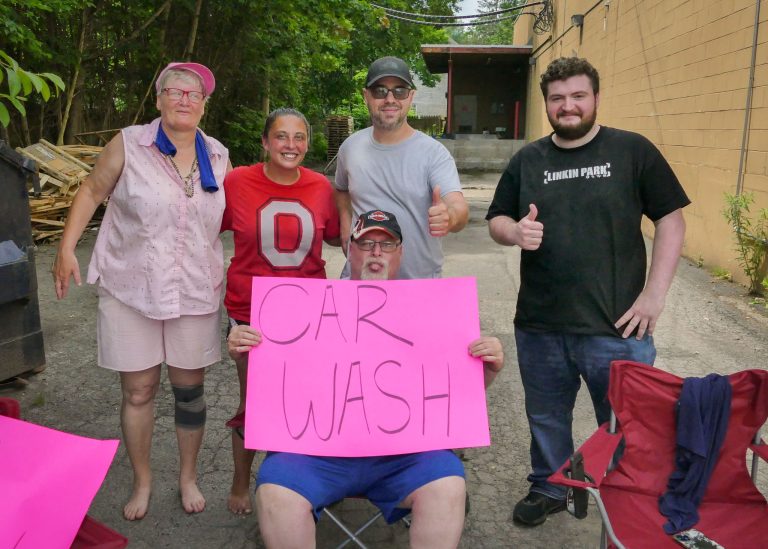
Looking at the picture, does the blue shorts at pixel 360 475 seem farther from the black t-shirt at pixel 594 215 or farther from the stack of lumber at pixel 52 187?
the stack of lumber at pixel 52 187

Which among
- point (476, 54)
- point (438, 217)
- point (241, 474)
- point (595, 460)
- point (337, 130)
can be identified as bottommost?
point (241, 474)

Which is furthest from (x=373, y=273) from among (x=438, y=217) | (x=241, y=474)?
(x=241, y=474)

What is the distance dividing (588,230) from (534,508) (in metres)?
1.27

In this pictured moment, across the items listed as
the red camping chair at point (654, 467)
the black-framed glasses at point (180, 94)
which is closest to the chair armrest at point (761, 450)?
the red camping chair at point (654, 467)

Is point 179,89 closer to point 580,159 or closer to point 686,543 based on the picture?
point 580,159

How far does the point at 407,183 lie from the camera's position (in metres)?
2.83

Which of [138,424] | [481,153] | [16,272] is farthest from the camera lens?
[481,153]

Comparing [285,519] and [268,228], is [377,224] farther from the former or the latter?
[285,519]

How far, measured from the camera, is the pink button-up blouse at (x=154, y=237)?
272 centimetres

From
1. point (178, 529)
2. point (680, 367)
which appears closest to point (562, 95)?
point (178, 529)

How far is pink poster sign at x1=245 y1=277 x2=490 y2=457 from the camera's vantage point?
7.84 feet

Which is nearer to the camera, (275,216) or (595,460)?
(595,460)

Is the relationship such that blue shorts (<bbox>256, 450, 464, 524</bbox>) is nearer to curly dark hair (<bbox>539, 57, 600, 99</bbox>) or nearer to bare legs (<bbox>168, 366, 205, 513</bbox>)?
bare legs (<bbox>168, 366, 205, 513</bbox>)

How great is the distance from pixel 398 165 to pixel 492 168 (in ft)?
64.1
